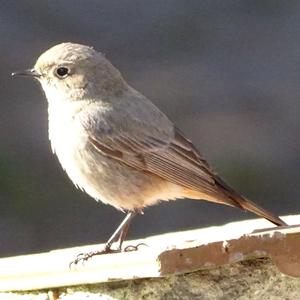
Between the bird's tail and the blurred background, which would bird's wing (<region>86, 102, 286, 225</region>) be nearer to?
the bird's tail

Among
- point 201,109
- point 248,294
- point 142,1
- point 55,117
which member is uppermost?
point 142,1

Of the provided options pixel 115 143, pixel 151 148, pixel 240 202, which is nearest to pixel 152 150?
pixel 151 148

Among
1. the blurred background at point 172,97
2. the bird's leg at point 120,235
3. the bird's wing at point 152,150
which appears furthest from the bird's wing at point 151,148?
the blurred background at point 172,97

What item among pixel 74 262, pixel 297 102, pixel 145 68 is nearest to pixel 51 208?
pixel 145 68

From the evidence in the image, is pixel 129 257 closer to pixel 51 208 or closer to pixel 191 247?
pixel 191 247

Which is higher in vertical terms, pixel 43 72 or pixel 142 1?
pixel 142 1

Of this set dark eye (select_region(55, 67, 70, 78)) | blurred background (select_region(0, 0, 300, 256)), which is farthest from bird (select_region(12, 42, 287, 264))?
blurred background (select_region(0, 0, 300, 256))

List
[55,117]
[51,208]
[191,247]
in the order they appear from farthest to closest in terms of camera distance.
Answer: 1. [51,208]
2. [55,117]
3. [191,247]
